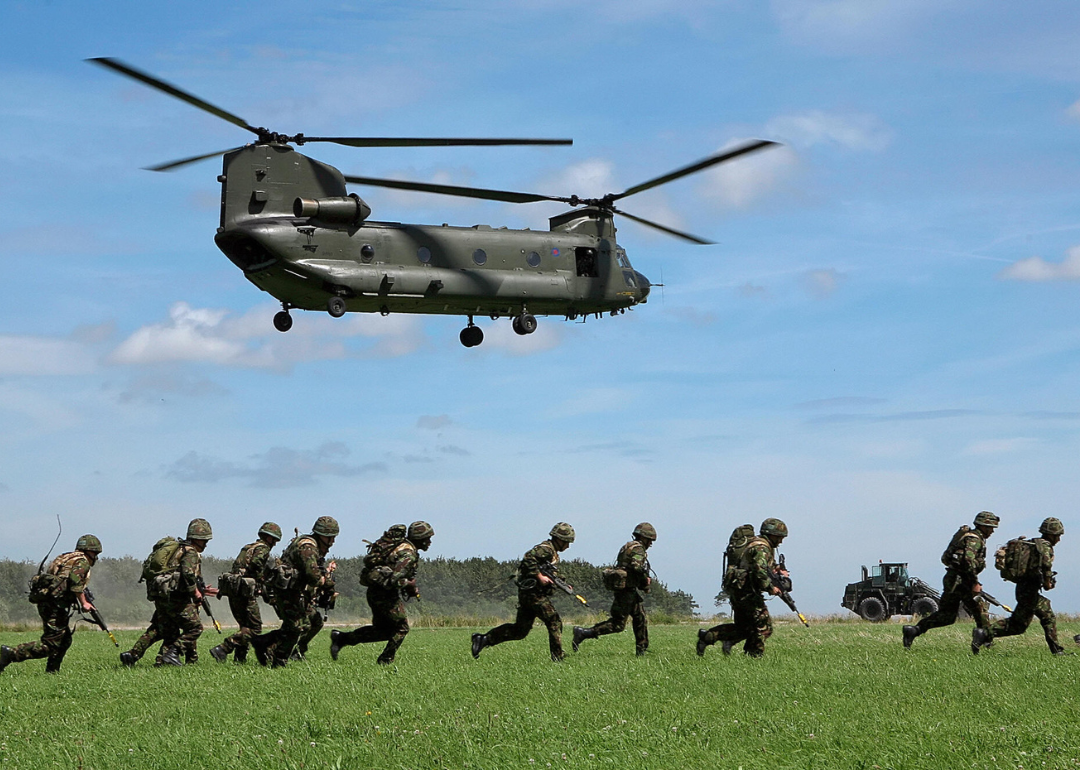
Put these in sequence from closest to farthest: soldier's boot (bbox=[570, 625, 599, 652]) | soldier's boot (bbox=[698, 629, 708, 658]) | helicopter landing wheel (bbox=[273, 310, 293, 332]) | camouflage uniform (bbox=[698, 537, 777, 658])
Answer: camouflage uniform (bbox=[698, 537, 777, 658]), soldier's boot (bbox=[698, 629, 708, 658]), soldier's boot (bbox=[570, 625, 599, 652]), helicopter landing wheel (bbox=[273, 310, 293, 332])

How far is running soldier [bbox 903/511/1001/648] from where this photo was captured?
17484mm

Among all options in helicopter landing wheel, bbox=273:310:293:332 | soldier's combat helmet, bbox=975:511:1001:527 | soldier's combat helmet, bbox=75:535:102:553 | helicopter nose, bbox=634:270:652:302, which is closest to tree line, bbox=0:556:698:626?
helicopter nose, bbox=634:270:652:302

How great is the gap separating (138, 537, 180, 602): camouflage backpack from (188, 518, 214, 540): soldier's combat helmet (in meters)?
0.28

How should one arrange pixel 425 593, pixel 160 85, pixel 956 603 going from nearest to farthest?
pixel 956 603 < pixel 160 85 < pixel 425 593

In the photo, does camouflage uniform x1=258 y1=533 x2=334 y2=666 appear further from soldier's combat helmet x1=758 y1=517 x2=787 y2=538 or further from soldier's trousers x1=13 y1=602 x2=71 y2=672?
soldier's combat helmet x1=758 y1=517 x2=787 y2=538

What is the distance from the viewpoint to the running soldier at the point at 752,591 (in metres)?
16.2

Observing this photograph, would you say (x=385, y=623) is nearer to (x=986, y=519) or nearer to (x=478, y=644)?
(x=478, y=644)

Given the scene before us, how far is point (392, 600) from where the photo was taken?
52.5 ft

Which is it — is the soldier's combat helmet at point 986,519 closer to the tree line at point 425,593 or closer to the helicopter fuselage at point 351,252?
the helicopter fuselage at point 351,252

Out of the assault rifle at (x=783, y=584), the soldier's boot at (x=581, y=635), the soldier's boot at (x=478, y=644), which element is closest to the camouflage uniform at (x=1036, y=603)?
the assault rifle at (x=783, y=584)

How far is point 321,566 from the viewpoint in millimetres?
15734

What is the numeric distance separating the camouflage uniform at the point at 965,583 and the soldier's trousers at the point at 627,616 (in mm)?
4164

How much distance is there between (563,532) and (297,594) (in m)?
3.67

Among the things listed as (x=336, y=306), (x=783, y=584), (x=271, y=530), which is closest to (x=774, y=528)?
(x=783, y=584)
